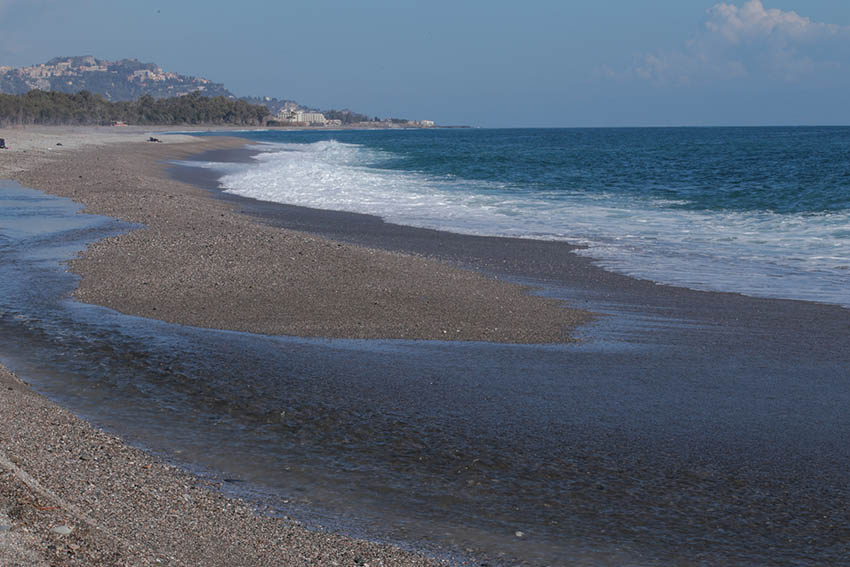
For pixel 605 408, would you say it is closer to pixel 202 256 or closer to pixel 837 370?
pixel 837 370

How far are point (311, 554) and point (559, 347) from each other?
4.79m

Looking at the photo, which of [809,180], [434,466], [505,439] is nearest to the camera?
[434,466]

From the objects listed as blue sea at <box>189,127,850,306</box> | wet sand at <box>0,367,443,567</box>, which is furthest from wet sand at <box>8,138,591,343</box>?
wet sand at <box>0,367,443,567</box>

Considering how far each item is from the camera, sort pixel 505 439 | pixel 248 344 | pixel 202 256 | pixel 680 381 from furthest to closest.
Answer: pixel 202 256 < pixel 248 344 < pixel 680 381 < pixel 505 439

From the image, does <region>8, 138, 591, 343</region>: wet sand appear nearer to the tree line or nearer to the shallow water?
the shallow water

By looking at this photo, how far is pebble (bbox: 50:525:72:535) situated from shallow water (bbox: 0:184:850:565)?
128 cm

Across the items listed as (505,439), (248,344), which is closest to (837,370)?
(505,439)

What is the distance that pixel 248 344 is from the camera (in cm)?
835

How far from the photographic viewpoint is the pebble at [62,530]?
363 cm

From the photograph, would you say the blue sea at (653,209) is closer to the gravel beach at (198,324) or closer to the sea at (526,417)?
the sea at (526,417)

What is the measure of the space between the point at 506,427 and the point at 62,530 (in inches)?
132

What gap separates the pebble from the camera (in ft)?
11.9

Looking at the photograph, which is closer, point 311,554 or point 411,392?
point 311,554

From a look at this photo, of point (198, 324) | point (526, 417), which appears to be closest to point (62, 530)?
point (526, 417)
